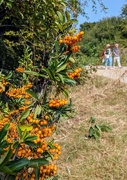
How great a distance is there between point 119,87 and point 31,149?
4569mm

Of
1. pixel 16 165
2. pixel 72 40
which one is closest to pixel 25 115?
pixel 16 165

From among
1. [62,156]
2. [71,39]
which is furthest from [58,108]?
[62,156]

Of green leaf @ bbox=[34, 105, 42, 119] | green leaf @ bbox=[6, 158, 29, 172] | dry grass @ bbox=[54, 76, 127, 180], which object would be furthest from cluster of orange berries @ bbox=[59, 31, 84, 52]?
dry grass @ bbox=[54, 76, 127, 180]

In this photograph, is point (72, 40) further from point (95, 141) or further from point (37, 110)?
point (95, 141)

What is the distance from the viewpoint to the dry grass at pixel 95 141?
2885mm

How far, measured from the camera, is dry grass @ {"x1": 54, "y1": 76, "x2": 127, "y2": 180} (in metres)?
2.88

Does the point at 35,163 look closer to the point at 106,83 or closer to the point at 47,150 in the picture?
the point at 47,150

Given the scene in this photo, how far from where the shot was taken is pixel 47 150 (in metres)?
1.74

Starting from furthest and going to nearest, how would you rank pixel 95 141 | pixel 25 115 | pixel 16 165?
pixel 95 141
pixel 25 115
pixel 16 165

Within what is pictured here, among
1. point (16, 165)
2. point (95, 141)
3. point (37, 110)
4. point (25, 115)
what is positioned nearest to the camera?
point (16, 165)

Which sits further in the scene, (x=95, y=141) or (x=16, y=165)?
(x=95, y=141)

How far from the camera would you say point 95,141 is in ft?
11.8

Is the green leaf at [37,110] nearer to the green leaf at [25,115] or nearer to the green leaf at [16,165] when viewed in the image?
the green leaf at [25,115]

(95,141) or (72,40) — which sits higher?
(72,40)
